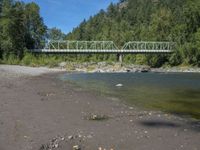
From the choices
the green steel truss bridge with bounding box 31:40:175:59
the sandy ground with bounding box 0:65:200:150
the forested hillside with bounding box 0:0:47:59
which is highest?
the forested hillside with bounding box 0:0:47:59

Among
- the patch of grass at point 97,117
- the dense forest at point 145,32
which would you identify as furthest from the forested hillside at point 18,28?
the patch of grass at point 97,117

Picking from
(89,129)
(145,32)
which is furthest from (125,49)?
(89,129)

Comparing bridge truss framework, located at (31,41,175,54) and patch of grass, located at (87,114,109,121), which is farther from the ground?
bridge truss framework, located at (31,41,175,54)

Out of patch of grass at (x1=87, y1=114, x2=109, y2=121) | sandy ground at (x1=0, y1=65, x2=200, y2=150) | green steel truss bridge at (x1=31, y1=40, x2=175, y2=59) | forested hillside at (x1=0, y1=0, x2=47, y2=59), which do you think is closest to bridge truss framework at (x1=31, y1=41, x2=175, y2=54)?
green steel truss bridge at (x1=31, y1=40, x2=175, y2=59)

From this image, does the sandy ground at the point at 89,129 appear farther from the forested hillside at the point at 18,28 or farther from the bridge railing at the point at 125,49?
the bridge railing at the point at 125,49

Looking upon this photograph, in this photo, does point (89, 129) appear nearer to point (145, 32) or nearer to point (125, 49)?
point (125, 49)

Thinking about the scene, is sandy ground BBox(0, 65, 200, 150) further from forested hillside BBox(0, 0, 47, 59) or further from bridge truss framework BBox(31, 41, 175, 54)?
bridge truss framework BBox(31, 41, 175, 54)

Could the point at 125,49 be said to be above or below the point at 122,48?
below

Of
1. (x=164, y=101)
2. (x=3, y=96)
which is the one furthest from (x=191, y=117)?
(x=3, y=96)

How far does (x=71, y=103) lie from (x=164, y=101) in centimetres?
755

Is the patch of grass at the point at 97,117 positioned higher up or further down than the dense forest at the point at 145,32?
further down

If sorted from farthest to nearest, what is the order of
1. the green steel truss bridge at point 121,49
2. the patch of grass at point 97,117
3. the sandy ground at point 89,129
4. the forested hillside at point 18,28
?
the green steel truss bridge at point 121,49 → the forested hillside at point 18,28 → the patch of grass at point 97,117 → the sandy ground at point 89,129

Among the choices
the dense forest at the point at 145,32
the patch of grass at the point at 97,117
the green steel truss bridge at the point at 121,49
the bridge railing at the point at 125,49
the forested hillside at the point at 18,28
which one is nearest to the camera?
the patch of grass at the point at 97,117

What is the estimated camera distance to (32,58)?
4432 inches
